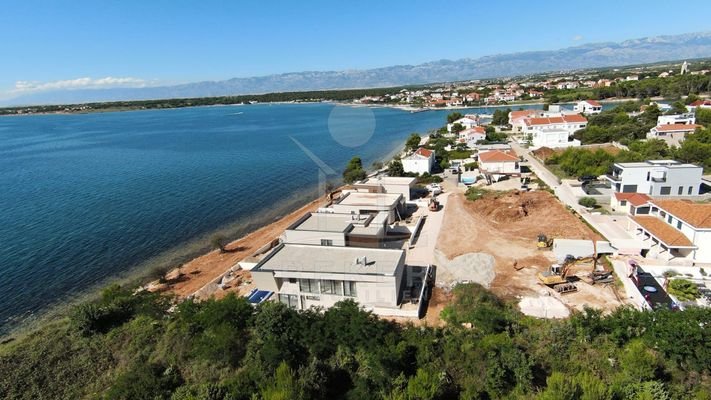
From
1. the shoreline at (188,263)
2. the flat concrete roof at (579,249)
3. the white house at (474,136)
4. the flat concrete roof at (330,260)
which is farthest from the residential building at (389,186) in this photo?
the white house at (474,136)

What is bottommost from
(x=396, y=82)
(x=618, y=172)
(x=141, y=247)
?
(x=141, y=247)

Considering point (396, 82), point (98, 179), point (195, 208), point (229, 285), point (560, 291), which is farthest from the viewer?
point (98, 179)

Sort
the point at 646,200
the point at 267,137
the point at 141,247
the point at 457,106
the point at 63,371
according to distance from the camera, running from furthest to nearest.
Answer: the point at 457,106, the point at 267,137, the point at 141,247, the point at 646,200, the point at 63,371

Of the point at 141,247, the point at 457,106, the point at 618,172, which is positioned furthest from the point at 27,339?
the point at 457,106

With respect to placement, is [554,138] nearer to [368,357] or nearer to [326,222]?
[326,222]

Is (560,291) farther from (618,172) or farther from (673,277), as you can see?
(618,172)

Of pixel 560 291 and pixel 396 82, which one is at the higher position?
pixel 396 82

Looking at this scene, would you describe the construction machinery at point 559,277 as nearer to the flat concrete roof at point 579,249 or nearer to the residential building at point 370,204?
the flat concrete roof at point 579,249

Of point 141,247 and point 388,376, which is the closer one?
point 388,376
